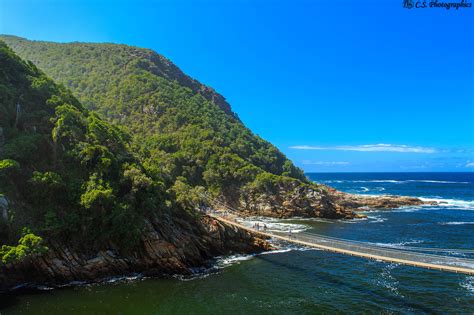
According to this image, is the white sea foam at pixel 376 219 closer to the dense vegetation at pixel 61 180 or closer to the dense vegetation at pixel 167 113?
the dense vegetation at pixel 167 113

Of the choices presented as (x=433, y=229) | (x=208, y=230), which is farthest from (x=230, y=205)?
(x=433, y=229)

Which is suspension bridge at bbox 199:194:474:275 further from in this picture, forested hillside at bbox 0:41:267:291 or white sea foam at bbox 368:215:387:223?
white sea foam at bbox 368:215:387:223

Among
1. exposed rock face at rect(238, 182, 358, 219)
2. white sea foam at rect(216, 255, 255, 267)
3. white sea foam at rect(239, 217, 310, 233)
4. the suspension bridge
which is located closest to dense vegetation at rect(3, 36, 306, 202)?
exposed rock face at rect(238, 182, 358, 219)

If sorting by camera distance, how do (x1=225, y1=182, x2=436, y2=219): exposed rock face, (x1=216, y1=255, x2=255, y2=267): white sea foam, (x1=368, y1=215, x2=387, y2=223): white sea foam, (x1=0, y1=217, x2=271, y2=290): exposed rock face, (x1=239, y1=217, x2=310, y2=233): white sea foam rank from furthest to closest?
1. (x1=225, y1=182, x2=436, y2=219): exposed rock face
2. (x1=368, y1=215, x2=387, y2=223): white sea foam
3. (x1=239, y1=217, x2=310, y2=233): white sea foam
4. (x1=216, y1=255, x2=255, y2=267): white sea foam
5. (x1=0, y1=217, x2=271, y2=290): exposed rock face

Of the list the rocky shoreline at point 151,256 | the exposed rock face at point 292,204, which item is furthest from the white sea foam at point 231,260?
the exposed rock face at point 292,204

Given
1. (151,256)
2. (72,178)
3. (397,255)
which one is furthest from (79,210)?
(397,255)
